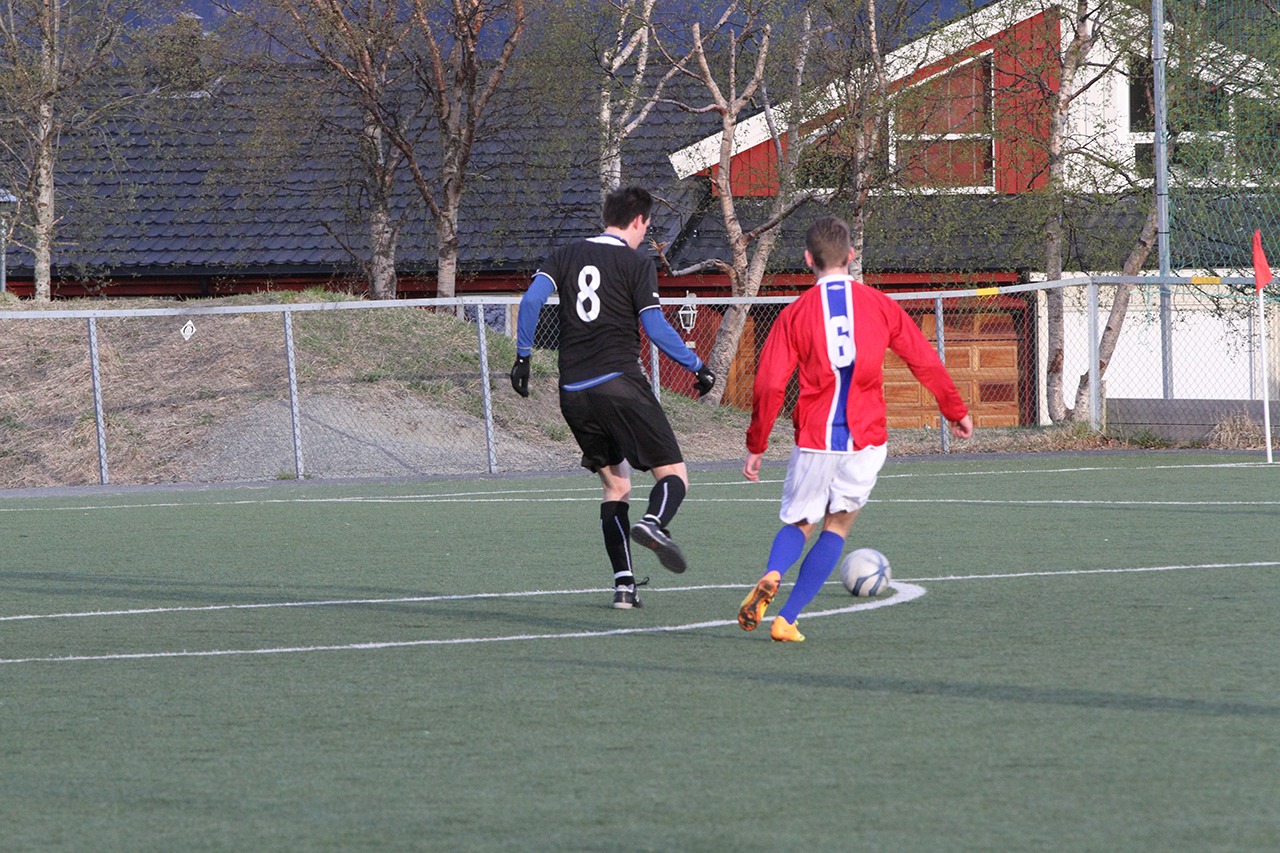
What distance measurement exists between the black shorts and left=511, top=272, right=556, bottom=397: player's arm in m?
0.28

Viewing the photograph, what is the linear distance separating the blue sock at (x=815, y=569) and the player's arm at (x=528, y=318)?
1774 mm

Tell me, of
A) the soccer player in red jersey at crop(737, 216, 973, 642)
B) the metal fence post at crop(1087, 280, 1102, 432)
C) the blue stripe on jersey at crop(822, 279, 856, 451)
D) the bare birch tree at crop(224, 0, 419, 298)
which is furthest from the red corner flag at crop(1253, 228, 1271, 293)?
the bare birch tree at crop(224, 0, 419, 298)

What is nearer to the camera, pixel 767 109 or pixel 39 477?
pixel 39 477

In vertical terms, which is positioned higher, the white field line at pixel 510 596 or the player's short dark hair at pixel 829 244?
the player's short dark hair at pixel 829 244

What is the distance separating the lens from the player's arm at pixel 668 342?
23.2 feet

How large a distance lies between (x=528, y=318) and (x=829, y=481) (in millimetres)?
1961

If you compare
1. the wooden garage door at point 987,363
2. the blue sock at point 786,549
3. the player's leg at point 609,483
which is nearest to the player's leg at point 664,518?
the player's leg at point 609,483

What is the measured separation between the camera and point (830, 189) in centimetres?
2109

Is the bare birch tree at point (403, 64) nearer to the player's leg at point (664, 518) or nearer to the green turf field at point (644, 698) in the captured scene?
the green turf field at point (644, 698)

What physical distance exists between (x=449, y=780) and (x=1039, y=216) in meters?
17.9

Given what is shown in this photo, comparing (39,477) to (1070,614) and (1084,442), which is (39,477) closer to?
(1084,442)

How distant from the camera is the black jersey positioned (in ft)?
23.4

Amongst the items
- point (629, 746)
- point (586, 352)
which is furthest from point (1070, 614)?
point (629, 746)

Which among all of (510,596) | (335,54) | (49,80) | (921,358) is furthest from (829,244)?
(49,80)
